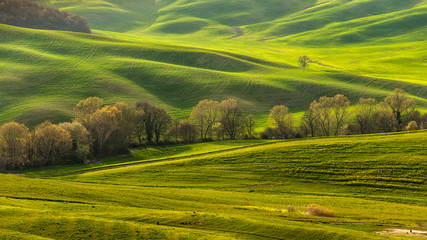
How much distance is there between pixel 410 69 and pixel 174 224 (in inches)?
5806

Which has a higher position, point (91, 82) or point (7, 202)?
point (91, 82)

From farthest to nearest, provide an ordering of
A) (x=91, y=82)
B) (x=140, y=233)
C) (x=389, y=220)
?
1. (x=91, y=82)
2. (x=389, y=220)
3. (x=140, y=233)

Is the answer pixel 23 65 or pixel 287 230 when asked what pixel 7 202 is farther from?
pixel 23 65

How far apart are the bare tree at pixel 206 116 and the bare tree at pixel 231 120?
1.71 metres

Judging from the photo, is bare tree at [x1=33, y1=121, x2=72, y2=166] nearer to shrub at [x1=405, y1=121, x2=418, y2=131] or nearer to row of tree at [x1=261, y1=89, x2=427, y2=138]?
row of tree at [x1=261, y1=89, x2=427, y2=138]

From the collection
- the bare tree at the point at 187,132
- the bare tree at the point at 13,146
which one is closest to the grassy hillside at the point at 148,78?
the bare tree at the point at 187,132

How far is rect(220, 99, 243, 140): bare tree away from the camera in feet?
266

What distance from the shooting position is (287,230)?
81.3ft

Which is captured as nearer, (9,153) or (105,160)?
(9,153)

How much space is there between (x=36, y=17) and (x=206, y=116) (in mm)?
107694

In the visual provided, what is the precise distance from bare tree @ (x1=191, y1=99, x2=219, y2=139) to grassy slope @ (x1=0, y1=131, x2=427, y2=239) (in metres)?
23.4

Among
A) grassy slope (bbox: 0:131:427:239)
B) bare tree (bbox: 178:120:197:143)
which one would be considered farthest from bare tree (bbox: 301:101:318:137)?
bare tree (bbox: 178:120:197:143)

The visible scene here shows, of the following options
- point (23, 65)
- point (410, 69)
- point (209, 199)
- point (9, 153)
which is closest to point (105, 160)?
point (9, 153)

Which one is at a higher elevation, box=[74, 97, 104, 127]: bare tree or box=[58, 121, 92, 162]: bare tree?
box=[74, 97, 104, 127]: bare tree
